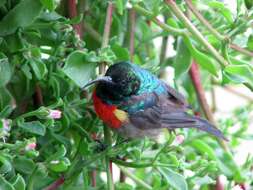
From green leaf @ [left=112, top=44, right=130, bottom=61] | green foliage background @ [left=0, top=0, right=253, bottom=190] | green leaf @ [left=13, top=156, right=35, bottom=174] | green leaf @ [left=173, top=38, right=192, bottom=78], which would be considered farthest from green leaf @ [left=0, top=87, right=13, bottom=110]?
green leaf @ [left=173, top=38, right=192, bottom=78]

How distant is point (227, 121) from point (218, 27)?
207mm

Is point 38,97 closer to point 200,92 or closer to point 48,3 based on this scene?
point 48,3

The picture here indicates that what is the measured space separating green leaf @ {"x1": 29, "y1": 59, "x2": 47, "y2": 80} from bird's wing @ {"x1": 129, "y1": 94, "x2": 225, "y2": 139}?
0.28 m

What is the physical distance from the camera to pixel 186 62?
1126mm

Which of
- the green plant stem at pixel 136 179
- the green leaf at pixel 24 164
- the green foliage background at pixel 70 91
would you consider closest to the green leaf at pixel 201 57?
the green foliage background at pixel 70 91

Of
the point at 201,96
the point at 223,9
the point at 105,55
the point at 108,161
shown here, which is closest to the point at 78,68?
the point at 105,55

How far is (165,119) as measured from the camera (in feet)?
3.84

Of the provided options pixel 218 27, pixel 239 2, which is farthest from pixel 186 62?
pixel 239 2

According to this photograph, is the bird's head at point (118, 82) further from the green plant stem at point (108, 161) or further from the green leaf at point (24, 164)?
the green leaf at point (24, 164)

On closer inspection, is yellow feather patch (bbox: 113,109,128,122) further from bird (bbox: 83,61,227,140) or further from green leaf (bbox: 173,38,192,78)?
green leaf (bbox: 173,38,192,78)

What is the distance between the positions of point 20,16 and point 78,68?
0.13 meters

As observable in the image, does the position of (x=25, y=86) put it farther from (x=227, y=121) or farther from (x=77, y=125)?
(x=227, y=121)

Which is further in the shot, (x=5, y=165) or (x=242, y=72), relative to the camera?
(x=242, y=72)

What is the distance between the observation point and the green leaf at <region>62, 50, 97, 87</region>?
0.95 m
